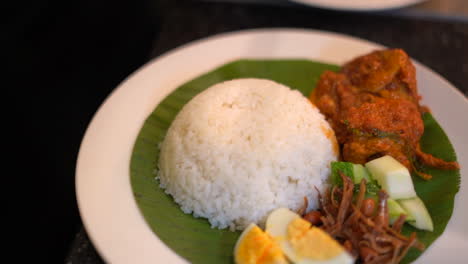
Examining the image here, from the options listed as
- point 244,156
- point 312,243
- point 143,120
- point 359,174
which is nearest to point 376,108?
point 359,174

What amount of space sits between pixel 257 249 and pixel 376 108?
1.51 meters

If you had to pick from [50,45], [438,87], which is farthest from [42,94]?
[438,87]

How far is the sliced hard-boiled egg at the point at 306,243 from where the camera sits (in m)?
2.35

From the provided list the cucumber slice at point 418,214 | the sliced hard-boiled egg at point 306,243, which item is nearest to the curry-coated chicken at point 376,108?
the cucumber slice at point 418,214

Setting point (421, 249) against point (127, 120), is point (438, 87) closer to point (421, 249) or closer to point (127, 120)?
point (421, 249)

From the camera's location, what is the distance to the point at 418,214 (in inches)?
106

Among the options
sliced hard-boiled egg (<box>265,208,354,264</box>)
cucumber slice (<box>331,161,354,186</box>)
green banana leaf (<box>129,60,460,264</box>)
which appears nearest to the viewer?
sliced hard-boiled egg (<box>265,208,354,264</box>)

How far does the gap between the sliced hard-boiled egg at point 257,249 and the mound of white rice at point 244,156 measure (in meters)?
0.37

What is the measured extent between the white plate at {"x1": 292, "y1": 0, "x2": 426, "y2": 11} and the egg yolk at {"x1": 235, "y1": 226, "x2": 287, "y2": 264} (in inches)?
106

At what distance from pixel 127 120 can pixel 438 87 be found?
2670mm

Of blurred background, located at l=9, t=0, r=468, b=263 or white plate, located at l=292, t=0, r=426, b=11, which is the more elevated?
white plate, located at l=292, t=0, r=426, b=11

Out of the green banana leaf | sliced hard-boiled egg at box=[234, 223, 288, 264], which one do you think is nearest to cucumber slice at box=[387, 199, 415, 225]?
the green banana leaf

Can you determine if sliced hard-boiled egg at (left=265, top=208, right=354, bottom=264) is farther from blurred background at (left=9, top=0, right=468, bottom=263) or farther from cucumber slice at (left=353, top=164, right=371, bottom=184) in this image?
blurred background at (left=9, top=0, right=468, bottom=263)

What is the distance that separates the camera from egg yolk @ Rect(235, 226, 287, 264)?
2.35m
